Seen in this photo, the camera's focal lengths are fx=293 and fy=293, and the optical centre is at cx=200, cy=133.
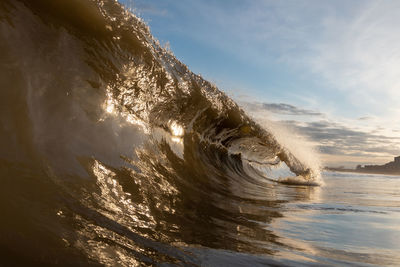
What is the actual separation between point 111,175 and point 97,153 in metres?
0.23

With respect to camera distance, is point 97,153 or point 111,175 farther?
point 97,153

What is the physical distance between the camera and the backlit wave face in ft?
3.95

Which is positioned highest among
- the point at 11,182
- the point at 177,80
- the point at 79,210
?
the point at 177,80

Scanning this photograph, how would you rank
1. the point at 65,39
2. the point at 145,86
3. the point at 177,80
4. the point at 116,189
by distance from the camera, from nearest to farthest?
the point at 116,189 → the point at 65,39 → the point at 145,86 → the point at 177,80

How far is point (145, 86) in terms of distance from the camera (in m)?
3.42

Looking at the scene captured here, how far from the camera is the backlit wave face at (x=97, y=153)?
3.95 ft

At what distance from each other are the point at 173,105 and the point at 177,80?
0.41 metres

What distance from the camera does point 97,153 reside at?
6.92 ft

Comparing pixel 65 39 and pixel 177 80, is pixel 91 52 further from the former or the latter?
pixel 177 80

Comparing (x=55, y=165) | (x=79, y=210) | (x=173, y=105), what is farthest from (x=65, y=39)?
(x=173, y=105)

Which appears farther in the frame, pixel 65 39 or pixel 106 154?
pixel 65 39

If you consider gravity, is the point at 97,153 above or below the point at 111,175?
above

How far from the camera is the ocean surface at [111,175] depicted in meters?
1.22

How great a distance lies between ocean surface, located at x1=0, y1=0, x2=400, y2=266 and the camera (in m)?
1.22
